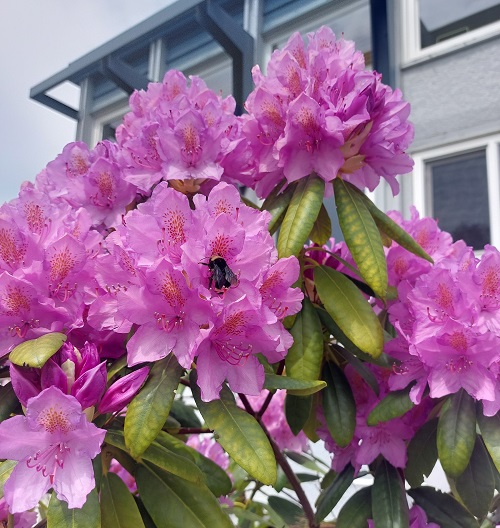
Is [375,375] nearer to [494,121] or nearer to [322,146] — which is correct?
[322,146]

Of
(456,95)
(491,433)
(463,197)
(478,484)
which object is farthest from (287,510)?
(456,95)

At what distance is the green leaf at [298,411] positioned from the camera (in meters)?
1.07

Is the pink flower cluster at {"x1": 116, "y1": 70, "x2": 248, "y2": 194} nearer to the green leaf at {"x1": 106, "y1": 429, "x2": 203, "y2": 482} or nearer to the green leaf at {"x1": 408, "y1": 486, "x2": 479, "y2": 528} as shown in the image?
the green leaf at {"x1": 106, "y1": 429, "x2": 203, "y2": 482}

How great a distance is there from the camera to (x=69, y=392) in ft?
2.15

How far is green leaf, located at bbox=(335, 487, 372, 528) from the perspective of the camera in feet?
3.62

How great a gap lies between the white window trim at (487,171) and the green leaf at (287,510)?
10.8 ft

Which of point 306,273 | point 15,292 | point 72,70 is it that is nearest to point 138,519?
point 15,292

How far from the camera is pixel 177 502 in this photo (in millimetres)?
775

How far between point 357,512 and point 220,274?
2.24ft

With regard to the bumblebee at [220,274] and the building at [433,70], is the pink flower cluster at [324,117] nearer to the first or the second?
the bumblebee at [220,274]

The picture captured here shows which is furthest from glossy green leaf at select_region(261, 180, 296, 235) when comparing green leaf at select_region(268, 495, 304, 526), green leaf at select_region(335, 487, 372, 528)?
green leaf at select_region(268, 495, 304, 526)

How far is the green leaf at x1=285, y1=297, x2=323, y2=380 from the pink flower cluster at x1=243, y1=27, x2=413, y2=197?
0.80ft

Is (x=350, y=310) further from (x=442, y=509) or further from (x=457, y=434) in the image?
(x=442, y=509)

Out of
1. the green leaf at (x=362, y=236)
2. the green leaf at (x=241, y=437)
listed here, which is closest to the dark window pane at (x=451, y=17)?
the green leaf at (x=362, y=236)
